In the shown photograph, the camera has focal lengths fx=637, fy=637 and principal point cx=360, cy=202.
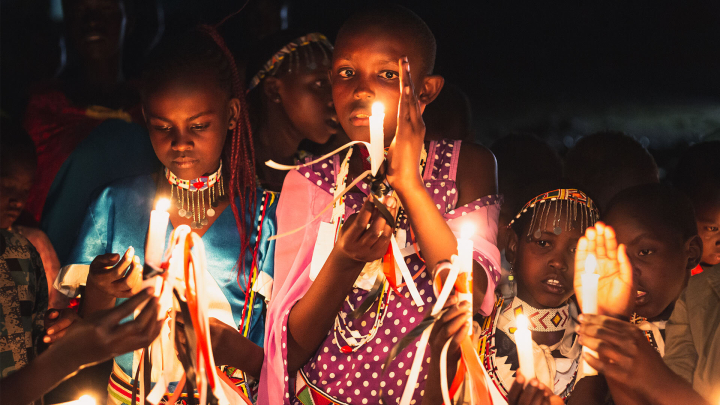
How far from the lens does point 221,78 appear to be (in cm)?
248

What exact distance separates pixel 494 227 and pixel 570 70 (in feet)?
→ 12.0

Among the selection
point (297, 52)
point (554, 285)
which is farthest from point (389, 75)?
point (297, 52)

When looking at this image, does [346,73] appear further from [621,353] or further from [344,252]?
[621,353]

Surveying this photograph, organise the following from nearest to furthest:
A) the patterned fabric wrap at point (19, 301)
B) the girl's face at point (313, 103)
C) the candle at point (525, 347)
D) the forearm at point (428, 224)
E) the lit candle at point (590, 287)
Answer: the candle at point (525, 347)
the lit candle at point (590, 287)
the forearm at point (428, 224)
the patterned fabric wrap at point (19, 301)
the girl's face at point (313, 103)

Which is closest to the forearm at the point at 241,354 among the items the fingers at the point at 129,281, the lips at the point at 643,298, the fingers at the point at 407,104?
the fingers at the point at 129,281

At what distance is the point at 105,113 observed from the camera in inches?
133

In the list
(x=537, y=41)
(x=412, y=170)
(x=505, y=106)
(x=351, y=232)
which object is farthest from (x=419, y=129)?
(x=505, y=106)

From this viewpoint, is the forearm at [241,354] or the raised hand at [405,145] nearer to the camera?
the raised hand at [405,145]

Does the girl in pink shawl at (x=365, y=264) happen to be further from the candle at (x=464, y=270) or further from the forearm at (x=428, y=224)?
the candle at (x=464, y=270)

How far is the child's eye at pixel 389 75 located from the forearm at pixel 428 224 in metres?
0.41

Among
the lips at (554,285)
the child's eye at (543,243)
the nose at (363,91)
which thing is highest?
the nose at (363,91)

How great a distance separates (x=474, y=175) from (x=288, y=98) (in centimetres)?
135

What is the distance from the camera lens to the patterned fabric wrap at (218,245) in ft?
7.58

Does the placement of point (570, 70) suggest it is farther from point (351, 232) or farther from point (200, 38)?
point (351, 232)
